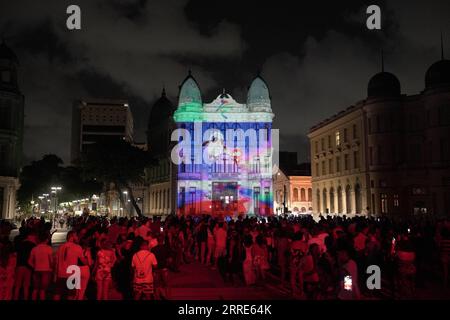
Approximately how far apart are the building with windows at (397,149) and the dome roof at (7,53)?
136 feet

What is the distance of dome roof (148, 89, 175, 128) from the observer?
105113 mm

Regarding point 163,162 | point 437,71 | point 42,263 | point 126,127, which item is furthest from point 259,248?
point 126,127

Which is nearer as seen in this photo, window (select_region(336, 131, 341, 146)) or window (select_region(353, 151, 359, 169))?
window (select_region(353, 151, 359, 169))

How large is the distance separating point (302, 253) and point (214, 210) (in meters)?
56.5

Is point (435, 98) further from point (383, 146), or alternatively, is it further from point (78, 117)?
point (78, 117)

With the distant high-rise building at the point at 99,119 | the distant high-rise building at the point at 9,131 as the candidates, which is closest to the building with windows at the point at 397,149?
the distant high-rise building at the point at 9,131

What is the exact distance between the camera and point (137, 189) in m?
99.9

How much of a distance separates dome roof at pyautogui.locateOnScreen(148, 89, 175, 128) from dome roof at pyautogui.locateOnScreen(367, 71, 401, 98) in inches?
2255

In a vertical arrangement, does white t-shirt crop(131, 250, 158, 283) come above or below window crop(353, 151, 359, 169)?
below

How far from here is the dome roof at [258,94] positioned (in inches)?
2872

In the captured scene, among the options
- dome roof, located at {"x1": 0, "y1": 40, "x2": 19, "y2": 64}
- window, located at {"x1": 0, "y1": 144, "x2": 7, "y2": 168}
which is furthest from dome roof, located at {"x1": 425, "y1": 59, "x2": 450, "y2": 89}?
dome roof, located at {"x1": 0, "y1": 40, "x2": 19, "y2": 64}

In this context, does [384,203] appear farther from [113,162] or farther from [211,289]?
[211,289]

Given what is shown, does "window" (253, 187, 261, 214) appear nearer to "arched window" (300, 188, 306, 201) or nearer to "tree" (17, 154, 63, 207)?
"arched window" (300, 188, 306, 201)

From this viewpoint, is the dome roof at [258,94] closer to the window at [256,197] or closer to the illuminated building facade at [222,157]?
the illuminated building facade at [222,157]
